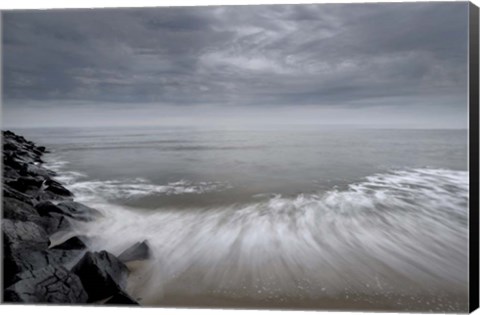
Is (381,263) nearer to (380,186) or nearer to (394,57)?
(380,186)

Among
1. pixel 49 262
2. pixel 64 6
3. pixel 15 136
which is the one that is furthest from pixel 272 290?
pixel 64 6

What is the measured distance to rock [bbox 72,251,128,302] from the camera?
2828 mm

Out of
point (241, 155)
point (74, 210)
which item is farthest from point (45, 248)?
point (241, 155)

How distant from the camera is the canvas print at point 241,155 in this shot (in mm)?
2814

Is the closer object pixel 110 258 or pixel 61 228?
pixel 110 258

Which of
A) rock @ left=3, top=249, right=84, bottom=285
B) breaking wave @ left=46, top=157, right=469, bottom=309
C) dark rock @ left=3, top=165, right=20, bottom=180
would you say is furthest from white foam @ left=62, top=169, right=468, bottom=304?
dark rock @ left=3, top=165, right=20, bottom=180

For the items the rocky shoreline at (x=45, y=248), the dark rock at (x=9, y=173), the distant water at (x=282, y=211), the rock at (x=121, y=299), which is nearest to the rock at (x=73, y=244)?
the rocky shoreline at (x=45, y=248)

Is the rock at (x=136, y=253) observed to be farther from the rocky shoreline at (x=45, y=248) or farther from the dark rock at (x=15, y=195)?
the dark rock at (x=15, y=195)

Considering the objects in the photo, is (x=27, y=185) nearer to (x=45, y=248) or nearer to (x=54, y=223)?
(x=54, y=223)

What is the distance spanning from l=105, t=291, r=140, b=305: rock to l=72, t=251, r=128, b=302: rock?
28 mm

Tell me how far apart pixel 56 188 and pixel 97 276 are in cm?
85

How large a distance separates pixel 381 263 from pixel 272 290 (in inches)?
29.1

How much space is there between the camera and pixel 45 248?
3027 millimetres

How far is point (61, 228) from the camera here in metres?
3.17
